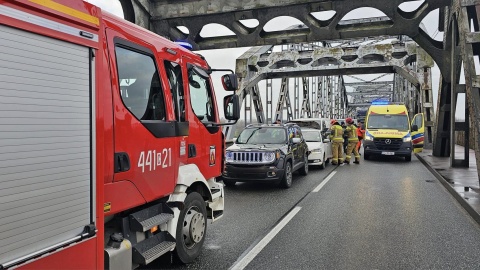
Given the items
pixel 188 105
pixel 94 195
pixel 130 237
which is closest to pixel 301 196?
pixel 188 105

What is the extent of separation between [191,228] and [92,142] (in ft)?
6.12

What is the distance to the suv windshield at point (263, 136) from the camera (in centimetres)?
1038

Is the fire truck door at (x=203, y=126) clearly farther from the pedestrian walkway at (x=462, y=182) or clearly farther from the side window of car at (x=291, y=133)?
the side window of car at (x=291, y=133)

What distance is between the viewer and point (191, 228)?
4.17 metres

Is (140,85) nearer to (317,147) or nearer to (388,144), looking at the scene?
(317,147)

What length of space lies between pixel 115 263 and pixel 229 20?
847 centimetres

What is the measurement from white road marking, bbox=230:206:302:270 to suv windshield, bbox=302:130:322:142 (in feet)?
25.3

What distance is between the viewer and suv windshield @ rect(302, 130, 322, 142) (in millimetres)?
14220

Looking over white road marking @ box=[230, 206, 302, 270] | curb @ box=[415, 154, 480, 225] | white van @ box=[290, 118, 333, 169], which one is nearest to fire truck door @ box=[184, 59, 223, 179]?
white road marking @ box=[230, 206, 302, 270]

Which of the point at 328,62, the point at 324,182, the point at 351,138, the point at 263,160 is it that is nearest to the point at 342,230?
the point at 263,160

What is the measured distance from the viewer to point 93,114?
269 cm

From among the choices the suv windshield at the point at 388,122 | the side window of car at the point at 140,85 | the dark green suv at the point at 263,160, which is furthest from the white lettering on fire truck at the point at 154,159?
the suv windshield at the point at 388,122

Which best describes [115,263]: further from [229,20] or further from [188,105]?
[229,20]

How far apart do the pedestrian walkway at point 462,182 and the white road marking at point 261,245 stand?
307 cm
